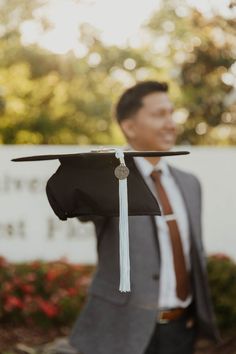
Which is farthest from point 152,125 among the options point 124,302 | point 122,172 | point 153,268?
point 122,172

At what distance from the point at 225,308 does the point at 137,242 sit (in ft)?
9.69

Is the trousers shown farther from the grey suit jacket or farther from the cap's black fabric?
the cap's black fabric

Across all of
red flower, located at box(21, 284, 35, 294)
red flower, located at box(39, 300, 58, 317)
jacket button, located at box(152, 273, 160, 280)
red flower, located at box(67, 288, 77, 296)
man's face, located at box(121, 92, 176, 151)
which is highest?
man's face, located at box(121, 92, 176, 151)

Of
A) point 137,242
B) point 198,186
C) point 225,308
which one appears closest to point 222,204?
point 225,308

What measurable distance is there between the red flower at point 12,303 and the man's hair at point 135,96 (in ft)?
10.1

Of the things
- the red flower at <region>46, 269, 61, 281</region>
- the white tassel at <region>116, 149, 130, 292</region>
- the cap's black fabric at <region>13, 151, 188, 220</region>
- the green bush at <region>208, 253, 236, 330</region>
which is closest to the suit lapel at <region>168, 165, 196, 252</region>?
the cap's black fabric at <region>13, 151, 188, 220</region>

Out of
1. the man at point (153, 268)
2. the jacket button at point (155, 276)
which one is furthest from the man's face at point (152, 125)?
the jacket button at point (155, 276)

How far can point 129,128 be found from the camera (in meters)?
3.37

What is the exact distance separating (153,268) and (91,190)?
2.71ft

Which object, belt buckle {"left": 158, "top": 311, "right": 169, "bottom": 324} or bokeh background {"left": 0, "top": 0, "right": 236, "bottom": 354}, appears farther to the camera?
bokeh background {"left": 0, "top": 0, "right": 236, "bottom": 354}

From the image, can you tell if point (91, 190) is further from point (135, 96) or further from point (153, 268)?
point (135, 96)

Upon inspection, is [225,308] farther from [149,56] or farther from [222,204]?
[149,56]

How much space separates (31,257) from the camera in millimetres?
7062

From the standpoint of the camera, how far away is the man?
120 inches
